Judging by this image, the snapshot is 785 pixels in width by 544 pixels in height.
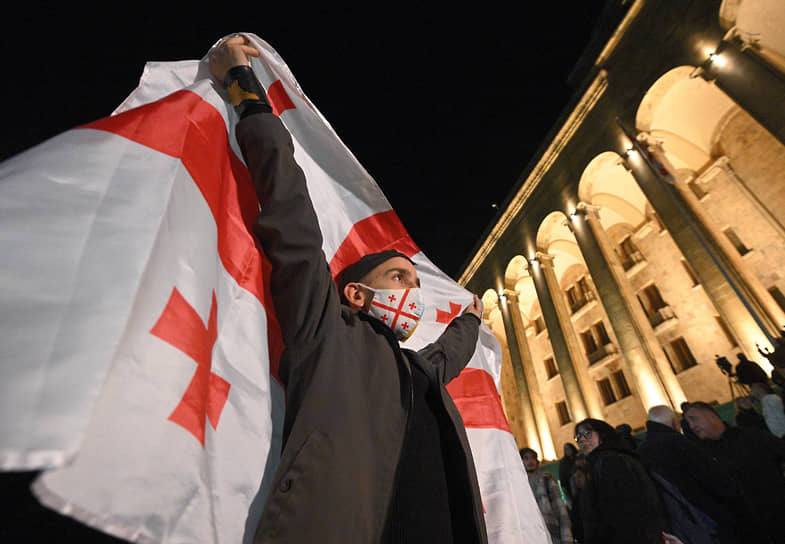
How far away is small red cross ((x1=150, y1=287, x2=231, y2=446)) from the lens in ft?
2.44

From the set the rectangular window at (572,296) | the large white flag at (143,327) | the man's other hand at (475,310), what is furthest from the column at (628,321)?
the large white flag at (143,327)

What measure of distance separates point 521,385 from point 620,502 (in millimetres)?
15093

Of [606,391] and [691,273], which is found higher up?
[691,273]

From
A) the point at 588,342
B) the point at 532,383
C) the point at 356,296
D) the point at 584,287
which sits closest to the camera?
the point at 356,296

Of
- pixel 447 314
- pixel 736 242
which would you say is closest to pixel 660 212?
pixel 736 242

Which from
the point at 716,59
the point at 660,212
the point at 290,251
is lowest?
the point at 290,251

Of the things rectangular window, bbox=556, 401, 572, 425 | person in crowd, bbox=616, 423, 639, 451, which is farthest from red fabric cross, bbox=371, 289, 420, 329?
rectangular window, bbox=556, 401, 572, 425

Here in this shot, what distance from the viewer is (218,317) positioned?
1113mm

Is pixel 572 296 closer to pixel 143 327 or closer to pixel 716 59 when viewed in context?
pixel 716 59

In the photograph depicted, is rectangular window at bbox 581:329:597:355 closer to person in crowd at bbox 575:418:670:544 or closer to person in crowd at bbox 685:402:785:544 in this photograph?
person in crowd at bbox 685:402:785:544

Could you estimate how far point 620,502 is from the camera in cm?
257

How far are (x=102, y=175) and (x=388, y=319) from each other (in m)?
1.10

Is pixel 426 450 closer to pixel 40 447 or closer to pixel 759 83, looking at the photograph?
pixel 40 447

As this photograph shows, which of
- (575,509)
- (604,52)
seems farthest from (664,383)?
(604,52)
